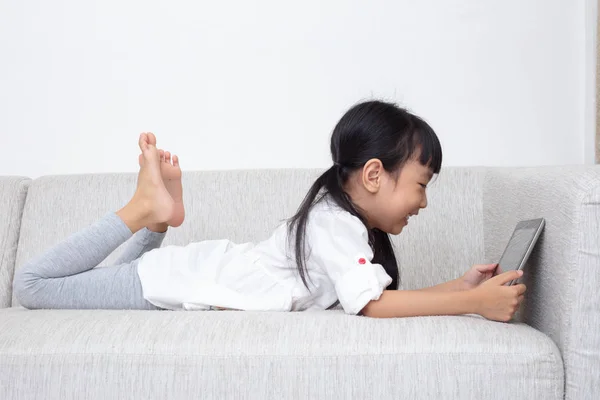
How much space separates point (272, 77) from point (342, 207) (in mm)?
1097

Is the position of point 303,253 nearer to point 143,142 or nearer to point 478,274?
point 478,274

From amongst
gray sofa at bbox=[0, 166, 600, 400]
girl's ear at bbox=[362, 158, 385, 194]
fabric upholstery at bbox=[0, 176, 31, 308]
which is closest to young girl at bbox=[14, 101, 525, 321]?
girl's ear at bbox=[362, 158, 385, 194]

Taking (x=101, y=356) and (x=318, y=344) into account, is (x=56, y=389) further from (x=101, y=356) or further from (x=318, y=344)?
(x=318, y=344)

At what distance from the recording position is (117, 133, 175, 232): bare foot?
5.54ft

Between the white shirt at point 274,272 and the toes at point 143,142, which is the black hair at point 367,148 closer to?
the white shirt at point 274,272

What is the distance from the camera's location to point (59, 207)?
202 centimetres

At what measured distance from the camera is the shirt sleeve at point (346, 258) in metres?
1.39

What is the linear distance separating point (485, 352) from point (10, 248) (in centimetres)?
133

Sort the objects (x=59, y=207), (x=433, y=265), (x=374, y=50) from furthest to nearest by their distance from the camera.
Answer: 1. (x=374, y=50)
2. (x=59, y=207)
3. (x=433, y=265)

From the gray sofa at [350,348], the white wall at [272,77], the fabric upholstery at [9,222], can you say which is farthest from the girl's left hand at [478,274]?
the fabric upholstery at [9,222]

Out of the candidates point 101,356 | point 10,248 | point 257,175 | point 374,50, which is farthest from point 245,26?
point 101,356

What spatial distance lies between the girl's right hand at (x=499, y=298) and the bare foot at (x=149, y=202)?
0.71 m

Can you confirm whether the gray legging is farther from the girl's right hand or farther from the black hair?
the girl's right hand

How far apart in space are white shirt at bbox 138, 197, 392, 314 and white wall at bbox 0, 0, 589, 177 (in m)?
0.85
